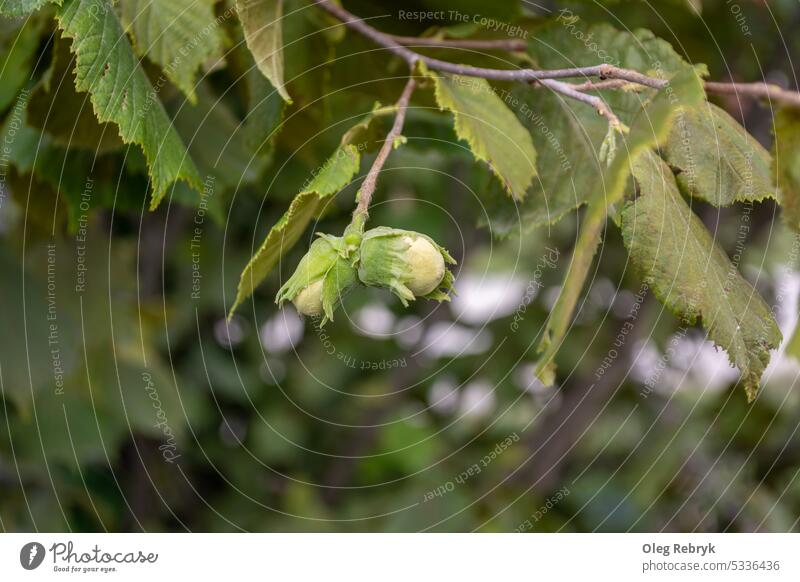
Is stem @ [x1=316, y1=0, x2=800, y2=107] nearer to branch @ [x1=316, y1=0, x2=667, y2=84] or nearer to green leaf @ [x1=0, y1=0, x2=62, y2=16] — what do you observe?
branch @ [x1=316, y1=0, x2=667, y2=84]

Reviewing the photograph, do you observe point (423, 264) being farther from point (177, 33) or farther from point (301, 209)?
point (177, 33)

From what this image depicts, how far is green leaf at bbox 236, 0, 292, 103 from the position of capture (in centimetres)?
47

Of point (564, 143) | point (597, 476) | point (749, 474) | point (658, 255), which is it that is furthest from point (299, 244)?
point (749, 474)

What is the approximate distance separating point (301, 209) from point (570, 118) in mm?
223

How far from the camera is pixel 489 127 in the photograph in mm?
506

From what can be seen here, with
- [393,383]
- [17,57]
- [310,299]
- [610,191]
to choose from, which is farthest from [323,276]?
[393,383]

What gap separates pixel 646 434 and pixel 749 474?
18 cm

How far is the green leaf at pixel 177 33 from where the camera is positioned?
20.4 inches

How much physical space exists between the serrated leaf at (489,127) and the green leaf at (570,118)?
0.03 metres

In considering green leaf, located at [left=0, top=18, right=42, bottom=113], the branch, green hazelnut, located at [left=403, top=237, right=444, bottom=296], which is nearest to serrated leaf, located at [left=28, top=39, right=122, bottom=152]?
green leaf, located at [left=0, top=18, right=42, bottom=113]

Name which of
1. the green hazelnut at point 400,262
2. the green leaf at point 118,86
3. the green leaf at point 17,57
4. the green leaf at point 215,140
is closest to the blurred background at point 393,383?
the green leaf at point 215,140

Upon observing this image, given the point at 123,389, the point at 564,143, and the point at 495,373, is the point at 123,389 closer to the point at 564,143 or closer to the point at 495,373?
the point at 495,373

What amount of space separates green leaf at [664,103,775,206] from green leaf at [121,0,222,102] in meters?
0.29

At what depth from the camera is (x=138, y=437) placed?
1.21 m
